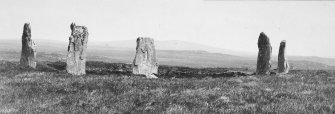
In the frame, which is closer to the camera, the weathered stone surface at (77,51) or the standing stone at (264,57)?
the weathered stone surface at (77,51)

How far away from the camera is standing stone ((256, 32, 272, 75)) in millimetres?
35250

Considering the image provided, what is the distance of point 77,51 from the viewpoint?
1266 inches

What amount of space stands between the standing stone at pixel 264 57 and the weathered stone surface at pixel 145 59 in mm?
8176

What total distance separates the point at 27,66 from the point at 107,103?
19.9 metres

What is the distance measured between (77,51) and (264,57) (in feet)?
46.7

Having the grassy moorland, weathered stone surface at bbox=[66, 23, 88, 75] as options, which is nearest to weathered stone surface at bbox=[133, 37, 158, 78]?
weathered stone surface at bbox=[66, 23, 88, 75]

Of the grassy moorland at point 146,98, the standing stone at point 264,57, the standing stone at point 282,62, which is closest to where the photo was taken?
the grassy moorland at point 146,98

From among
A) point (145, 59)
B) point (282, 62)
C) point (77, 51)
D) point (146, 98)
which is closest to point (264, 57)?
point (282, 62)

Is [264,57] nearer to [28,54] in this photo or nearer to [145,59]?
[145,59]

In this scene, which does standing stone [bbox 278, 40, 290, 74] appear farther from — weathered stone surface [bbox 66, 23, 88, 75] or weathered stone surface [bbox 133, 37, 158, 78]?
weathered stone surface [bbox 66, 23, 88, 75]

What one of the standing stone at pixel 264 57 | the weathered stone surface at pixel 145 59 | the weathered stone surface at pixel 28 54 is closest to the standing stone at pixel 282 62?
the standing stone at pixel 264 57

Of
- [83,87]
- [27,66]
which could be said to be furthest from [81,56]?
[83,87]

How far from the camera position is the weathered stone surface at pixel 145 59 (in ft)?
108

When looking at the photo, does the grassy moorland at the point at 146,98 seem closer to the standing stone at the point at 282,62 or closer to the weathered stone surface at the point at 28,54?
the weathered stone surface at the point at 28,54
